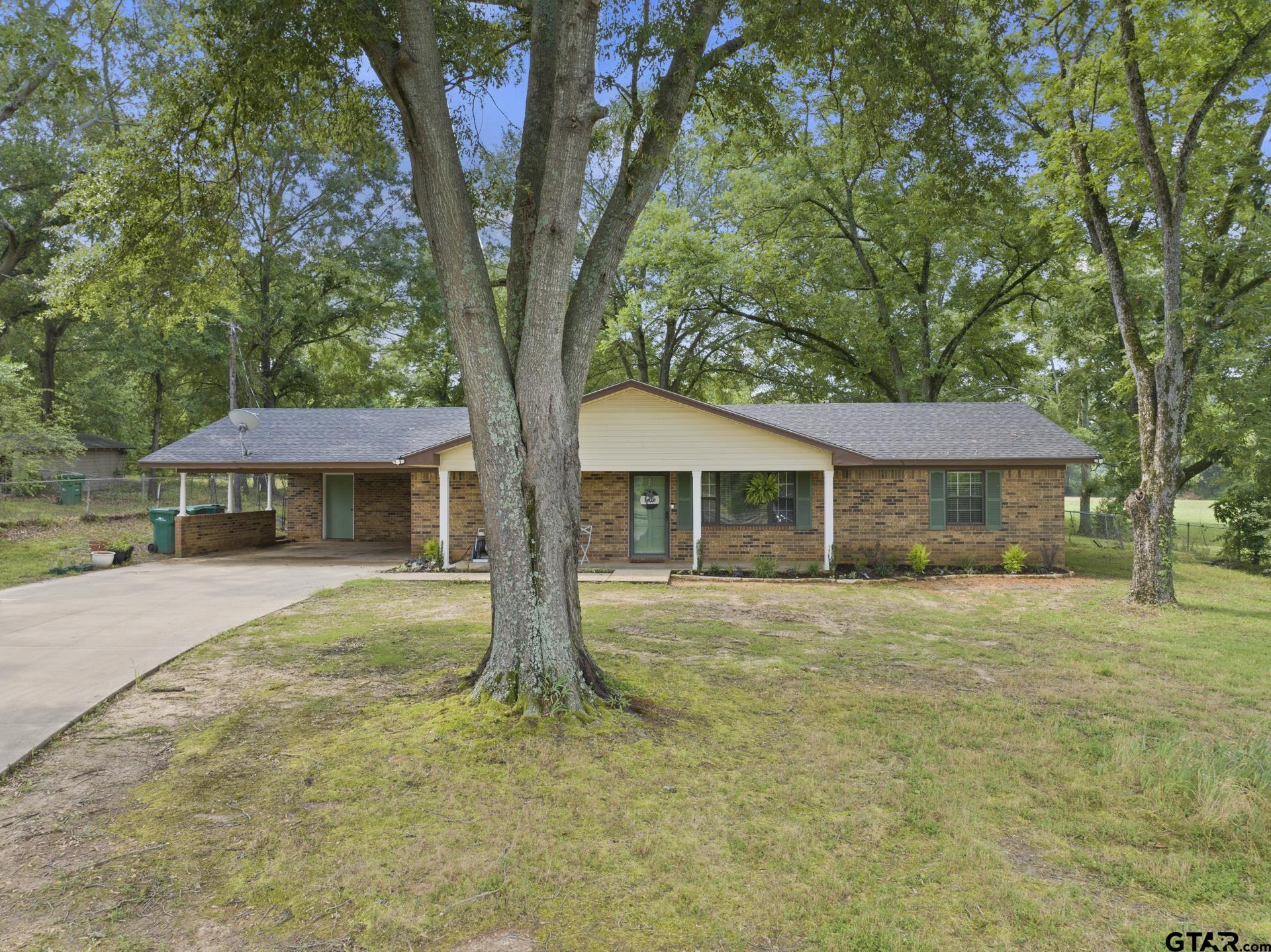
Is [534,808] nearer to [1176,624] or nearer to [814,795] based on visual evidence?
[814,795]

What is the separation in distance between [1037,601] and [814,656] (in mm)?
6011

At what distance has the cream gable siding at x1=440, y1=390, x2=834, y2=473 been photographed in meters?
14.7

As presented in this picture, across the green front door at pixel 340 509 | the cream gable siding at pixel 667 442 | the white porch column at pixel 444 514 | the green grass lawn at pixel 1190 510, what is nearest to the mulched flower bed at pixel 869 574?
the cream gable siding at pixel 667 442

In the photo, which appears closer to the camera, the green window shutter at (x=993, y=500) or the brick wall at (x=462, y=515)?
the green window shutter at (x=993, y=500)

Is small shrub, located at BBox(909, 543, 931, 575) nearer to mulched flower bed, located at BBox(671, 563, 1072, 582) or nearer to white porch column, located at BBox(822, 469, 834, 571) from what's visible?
mulched flower bed, located at BBox(671, 563, 1072, 582)

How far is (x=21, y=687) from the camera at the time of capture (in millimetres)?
6121

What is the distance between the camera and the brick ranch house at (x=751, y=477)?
14750mm

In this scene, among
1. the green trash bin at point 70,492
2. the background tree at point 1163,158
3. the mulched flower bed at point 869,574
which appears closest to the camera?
the background tree at point 1163,158

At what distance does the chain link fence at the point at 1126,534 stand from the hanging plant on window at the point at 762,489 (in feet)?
35.1

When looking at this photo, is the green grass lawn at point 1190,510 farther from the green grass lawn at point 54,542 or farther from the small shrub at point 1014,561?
the green grass lawn at point 54,542

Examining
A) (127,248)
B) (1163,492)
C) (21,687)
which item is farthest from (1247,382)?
(21,687)

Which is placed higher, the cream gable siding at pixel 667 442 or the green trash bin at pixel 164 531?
the cream gable siding at pixel 667 442

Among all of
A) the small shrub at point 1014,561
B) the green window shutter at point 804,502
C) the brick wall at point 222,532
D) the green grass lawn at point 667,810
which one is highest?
the green window shutter at point 804,502

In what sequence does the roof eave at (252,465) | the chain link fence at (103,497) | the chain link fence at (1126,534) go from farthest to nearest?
the chain link fence at (1126,534)
the chain link fence at (103,497)
the roof eave at (252,465)
